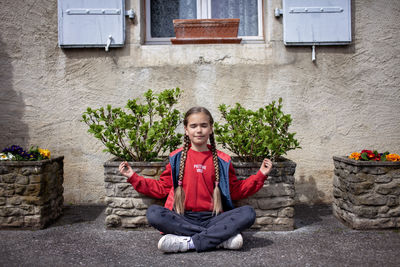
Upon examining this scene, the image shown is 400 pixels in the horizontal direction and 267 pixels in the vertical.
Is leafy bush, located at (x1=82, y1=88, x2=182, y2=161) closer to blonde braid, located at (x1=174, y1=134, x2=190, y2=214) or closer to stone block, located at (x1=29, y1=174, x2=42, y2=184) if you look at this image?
blonde braid, located at (x1=174, y1=134, x2=190, y2=214)

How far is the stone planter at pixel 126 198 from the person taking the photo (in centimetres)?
299

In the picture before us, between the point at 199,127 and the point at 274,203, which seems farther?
the point at 274,203

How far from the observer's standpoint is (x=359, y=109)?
13.0ft

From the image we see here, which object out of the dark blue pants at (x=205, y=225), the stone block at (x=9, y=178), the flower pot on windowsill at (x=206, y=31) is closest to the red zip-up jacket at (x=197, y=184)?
the dark blue pants at (x=205, y=225)

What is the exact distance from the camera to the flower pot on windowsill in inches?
155

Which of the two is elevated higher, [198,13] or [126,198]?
[198,13]

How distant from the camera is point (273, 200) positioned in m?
3.00

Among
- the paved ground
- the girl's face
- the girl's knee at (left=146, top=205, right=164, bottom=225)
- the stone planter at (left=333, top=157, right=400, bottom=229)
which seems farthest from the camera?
the stone planter at (left=333, top=157, right=400, bottom=229)

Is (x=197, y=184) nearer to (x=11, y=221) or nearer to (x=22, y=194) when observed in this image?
(x=22, y=194)

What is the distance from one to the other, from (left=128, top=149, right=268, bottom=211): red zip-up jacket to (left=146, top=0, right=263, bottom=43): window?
215 cm

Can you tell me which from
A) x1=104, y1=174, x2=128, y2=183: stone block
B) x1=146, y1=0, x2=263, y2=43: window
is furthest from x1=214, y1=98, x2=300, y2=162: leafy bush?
x1=146, y1=0, x2=263, y2=43: window

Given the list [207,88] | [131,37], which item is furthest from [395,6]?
[131,37]

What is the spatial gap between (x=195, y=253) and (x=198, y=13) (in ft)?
10.2

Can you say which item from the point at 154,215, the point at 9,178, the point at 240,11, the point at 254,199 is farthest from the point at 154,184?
the point at 240,11
